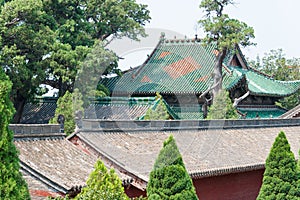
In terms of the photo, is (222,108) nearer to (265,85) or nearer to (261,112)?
(261,112)

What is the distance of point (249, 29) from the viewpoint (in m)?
20.6

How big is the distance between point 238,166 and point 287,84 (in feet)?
65.3

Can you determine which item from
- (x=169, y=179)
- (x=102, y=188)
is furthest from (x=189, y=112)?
(x=102, y=188)

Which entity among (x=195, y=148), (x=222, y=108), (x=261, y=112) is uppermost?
(x=261, y=112)

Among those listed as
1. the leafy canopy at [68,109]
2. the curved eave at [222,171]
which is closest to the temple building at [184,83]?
the leafy canopy at [68,109]

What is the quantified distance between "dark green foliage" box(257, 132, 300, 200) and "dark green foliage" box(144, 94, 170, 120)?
21.4 feet

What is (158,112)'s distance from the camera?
1831 cm

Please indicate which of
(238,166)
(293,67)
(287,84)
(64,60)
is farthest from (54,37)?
(293,67)

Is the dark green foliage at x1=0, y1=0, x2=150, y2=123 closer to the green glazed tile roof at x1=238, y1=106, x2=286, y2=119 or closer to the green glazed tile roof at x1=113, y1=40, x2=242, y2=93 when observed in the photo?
the green glazed tile roof at x1=113, y1=40, x2=242, y2=93

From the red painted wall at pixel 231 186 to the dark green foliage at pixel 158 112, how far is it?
470cm

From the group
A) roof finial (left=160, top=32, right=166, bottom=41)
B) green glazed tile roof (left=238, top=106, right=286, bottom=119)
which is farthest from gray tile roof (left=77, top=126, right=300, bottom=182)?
roof finial (left=160, top=32, right=166, bottom=41)

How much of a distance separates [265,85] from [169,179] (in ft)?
69.9

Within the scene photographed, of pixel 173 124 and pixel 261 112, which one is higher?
pixel 261 112

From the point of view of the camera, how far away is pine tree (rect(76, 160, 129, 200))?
7.13 metres
